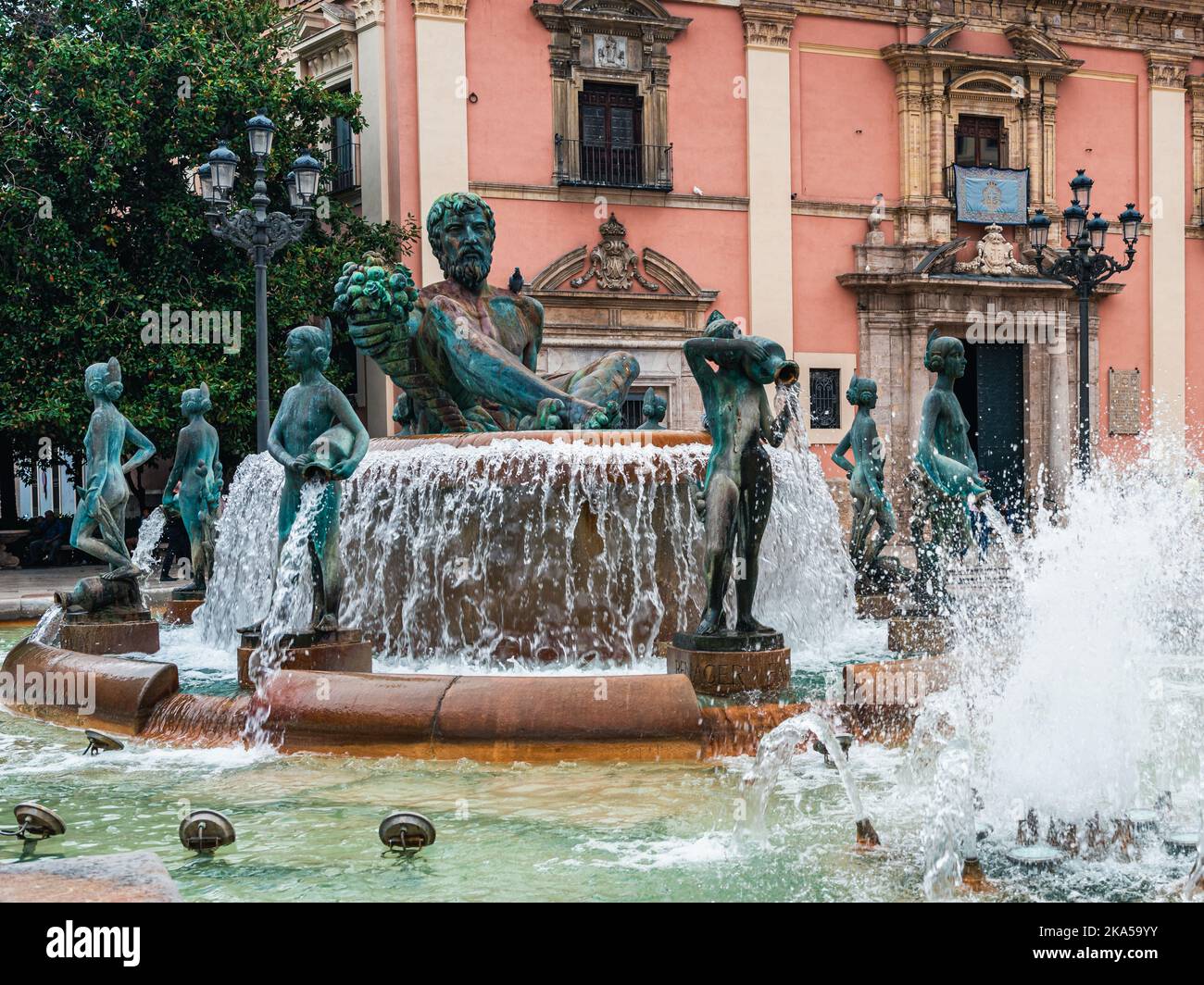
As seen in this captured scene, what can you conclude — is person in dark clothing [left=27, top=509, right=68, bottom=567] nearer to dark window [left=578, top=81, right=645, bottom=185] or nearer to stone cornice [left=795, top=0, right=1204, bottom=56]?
dark window [left=578, top=81, right=645, bottom=185]

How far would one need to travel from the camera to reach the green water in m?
3.96

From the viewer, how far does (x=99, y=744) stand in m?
5.98

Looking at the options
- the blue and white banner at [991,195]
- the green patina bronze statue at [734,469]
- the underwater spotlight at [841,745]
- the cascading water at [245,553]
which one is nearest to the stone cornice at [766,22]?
the blue and white banner at [991,195]

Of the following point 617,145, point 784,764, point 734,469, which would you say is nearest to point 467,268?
point 734,469

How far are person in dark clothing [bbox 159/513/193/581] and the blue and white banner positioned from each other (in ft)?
47.1

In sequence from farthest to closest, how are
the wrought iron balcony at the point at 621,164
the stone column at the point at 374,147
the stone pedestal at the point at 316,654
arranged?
the wrought iron balcony at the point at 621,164, the stone column at the point at 374,147, the stone pedestal at the point at 316,654

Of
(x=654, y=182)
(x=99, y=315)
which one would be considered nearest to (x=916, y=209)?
(x=654, y=182)

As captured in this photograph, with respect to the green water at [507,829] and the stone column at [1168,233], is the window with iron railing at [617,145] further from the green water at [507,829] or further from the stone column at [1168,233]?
the green water at [507,829]

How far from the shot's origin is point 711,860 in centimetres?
424

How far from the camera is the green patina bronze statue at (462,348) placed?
831 centimetres

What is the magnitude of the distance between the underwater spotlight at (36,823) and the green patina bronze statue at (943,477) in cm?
503

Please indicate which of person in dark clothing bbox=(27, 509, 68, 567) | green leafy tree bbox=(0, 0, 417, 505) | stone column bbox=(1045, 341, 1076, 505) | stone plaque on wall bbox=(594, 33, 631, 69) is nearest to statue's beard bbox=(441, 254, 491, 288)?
green leafy tree bbox=(0, 0, 417, 505)

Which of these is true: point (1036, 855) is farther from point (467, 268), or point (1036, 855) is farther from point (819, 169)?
point (819, 169)

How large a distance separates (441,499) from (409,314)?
4.96 feet
